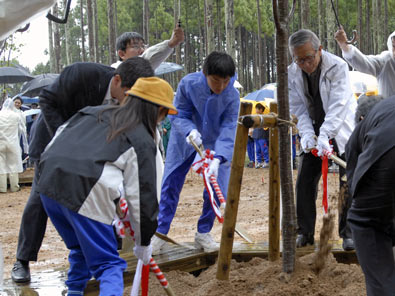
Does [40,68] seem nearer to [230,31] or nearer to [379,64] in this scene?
[230,31]

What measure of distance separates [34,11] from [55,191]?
2.89ft

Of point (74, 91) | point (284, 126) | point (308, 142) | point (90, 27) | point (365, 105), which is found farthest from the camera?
point (90, 27)

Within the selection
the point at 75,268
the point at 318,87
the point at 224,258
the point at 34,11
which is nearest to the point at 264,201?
the point at 318,87

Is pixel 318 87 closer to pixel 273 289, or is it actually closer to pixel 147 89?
pixel 273 289

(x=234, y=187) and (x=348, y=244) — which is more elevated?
(x=234, y=187)

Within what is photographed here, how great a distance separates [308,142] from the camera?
4551mm

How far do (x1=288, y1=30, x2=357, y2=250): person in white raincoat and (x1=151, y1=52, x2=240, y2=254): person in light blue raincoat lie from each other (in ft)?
1.91

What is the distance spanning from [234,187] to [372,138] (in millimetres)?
1153

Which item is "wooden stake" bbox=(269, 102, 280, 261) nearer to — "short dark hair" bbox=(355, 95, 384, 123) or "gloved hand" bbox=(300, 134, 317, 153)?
"gloved hand" bbox=(300, 134, 317, 153)

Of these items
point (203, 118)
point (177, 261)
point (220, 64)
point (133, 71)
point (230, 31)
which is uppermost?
point (230, 31)

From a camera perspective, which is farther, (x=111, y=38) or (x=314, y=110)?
(x=111, y=38)

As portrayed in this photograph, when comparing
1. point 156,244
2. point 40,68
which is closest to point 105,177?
point 156,244

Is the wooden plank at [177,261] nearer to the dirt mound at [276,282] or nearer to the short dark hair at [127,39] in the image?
the dirt mound at [276,282]

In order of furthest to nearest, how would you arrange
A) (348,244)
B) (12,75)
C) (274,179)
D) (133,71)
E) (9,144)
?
(12,75)
(9,144)
(348,244)
(274,179)
(133,71)
